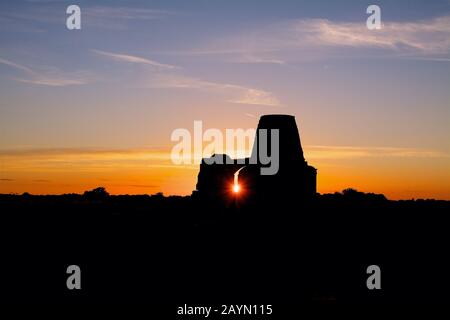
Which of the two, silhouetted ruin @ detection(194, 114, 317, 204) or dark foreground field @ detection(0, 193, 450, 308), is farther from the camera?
silhouetted ruin @ detection(194, 114, 317, 204)

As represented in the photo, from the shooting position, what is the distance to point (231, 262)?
18484mm

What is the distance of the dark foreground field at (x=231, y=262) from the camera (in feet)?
49.5

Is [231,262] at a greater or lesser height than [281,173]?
lesser

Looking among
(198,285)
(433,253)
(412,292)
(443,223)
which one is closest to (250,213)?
(198,285)

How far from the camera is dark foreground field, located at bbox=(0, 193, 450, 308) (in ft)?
49.5

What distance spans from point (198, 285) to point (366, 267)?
217 inches

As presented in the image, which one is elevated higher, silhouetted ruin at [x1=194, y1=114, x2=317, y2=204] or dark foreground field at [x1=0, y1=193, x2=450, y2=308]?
silhouetted ruin at [x1=194, y1=114, x2=317, y2=204]

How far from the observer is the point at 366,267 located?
18.5 meters

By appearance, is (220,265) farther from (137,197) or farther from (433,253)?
(137,197)

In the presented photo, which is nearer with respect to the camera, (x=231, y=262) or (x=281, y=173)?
(x=231, y=262)

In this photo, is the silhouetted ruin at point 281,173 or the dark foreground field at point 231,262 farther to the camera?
the silhouetted ruin at point 281,173

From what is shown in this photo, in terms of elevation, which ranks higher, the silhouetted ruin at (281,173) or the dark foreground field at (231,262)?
the silhouetted ruin at (281,173)
